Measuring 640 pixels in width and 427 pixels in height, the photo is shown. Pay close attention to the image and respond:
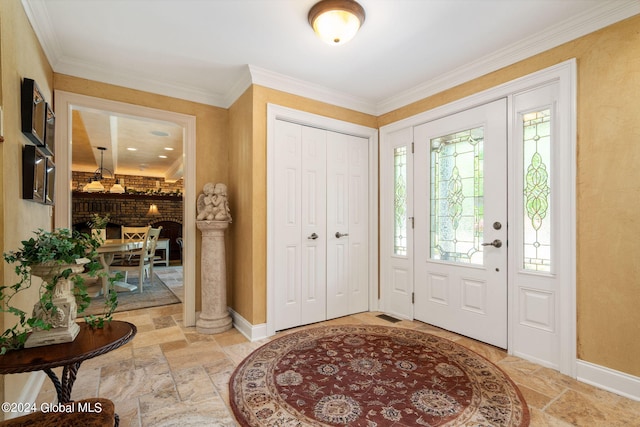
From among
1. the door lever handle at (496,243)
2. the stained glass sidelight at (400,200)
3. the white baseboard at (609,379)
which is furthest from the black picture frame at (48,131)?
the white baseboard at (609,379)

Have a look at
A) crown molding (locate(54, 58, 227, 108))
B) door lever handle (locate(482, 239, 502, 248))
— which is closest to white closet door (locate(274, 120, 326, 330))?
crown molding (locate(54, 58, 227, 108))

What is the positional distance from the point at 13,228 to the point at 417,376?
274cm

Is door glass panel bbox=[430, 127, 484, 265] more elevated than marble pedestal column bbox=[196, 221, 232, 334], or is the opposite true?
door glass panel bbox=[430, 127, 484, 265]

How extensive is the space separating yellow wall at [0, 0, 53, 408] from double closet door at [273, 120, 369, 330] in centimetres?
188

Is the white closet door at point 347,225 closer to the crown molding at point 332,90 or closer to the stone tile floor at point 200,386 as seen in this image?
the crown molding at point 332,90

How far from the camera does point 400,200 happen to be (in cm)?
376

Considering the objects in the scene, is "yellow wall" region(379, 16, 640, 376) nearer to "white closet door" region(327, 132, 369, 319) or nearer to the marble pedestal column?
"white closet door" region(327, 132, 369, 319)

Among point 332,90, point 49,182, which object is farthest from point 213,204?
point 332,90

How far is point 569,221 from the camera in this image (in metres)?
2.29

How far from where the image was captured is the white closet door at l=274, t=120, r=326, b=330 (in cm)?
322

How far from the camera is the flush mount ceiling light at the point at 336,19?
2059 mm

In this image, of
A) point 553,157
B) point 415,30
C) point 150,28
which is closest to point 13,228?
point 150,28

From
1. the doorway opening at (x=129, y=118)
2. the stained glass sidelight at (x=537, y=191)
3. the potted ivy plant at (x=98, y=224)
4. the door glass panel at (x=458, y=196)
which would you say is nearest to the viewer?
the potted ivy plant at (x=98, y=224)

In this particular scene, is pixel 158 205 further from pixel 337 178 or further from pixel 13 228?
pixel 13 228
